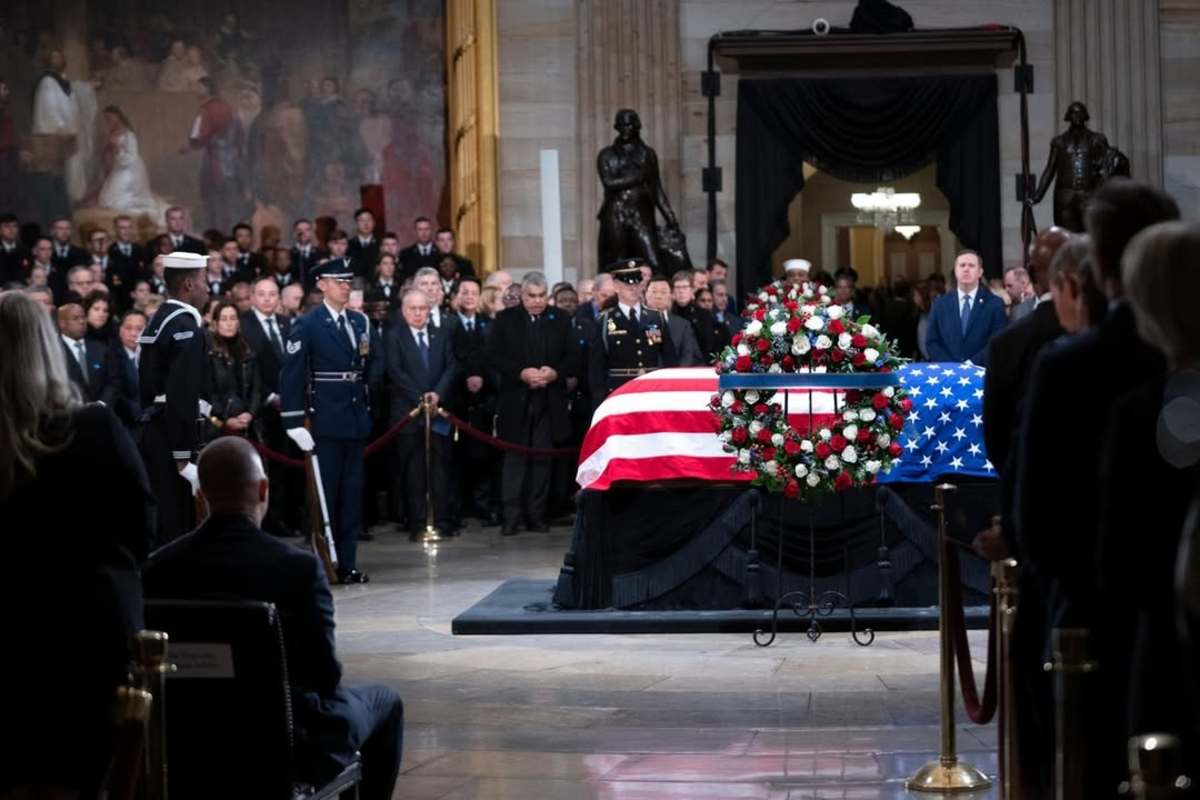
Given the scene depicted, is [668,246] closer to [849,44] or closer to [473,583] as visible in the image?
[849,44]

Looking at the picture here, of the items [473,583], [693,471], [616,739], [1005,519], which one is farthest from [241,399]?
[1005,519]

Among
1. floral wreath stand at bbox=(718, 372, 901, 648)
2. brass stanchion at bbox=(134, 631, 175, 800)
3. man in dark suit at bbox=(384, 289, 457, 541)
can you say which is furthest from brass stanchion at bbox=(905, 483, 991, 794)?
man in dark suit at bbox=(384, 289, 457, 541)

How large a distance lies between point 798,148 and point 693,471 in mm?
9693

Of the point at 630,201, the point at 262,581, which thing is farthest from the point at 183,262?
the point at 630,201

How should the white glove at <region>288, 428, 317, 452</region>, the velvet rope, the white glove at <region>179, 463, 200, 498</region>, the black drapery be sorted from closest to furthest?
the velvet rope
the white glove at <region>179, 463, 200, 498</region>
the white glove at <region>288, 428, 317, 452</region>
the black drapery

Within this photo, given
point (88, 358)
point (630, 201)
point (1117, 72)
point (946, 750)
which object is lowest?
point (946, 750)

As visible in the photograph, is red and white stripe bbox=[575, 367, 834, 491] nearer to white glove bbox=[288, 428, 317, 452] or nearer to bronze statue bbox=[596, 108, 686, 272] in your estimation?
white glove bbox=[288, 428, 317, 452]

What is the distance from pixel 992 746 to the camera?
764 cm

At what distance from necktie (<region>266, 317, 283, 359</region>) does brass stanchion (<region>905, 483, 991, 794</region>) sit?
9539 millimetres

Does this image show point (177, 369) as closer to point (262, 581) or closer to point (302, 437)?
point (302, 437)

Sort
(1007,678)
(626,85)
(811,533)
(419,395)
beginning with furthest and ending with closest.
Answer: (626,85), (419,395), (811,533), (1007,678)

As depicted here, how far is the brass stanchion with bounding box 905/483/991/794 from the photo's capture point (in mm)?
6891

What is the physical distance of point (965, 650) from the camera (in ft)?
22.2

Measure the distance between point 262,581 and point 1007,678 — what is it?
6.40ft
